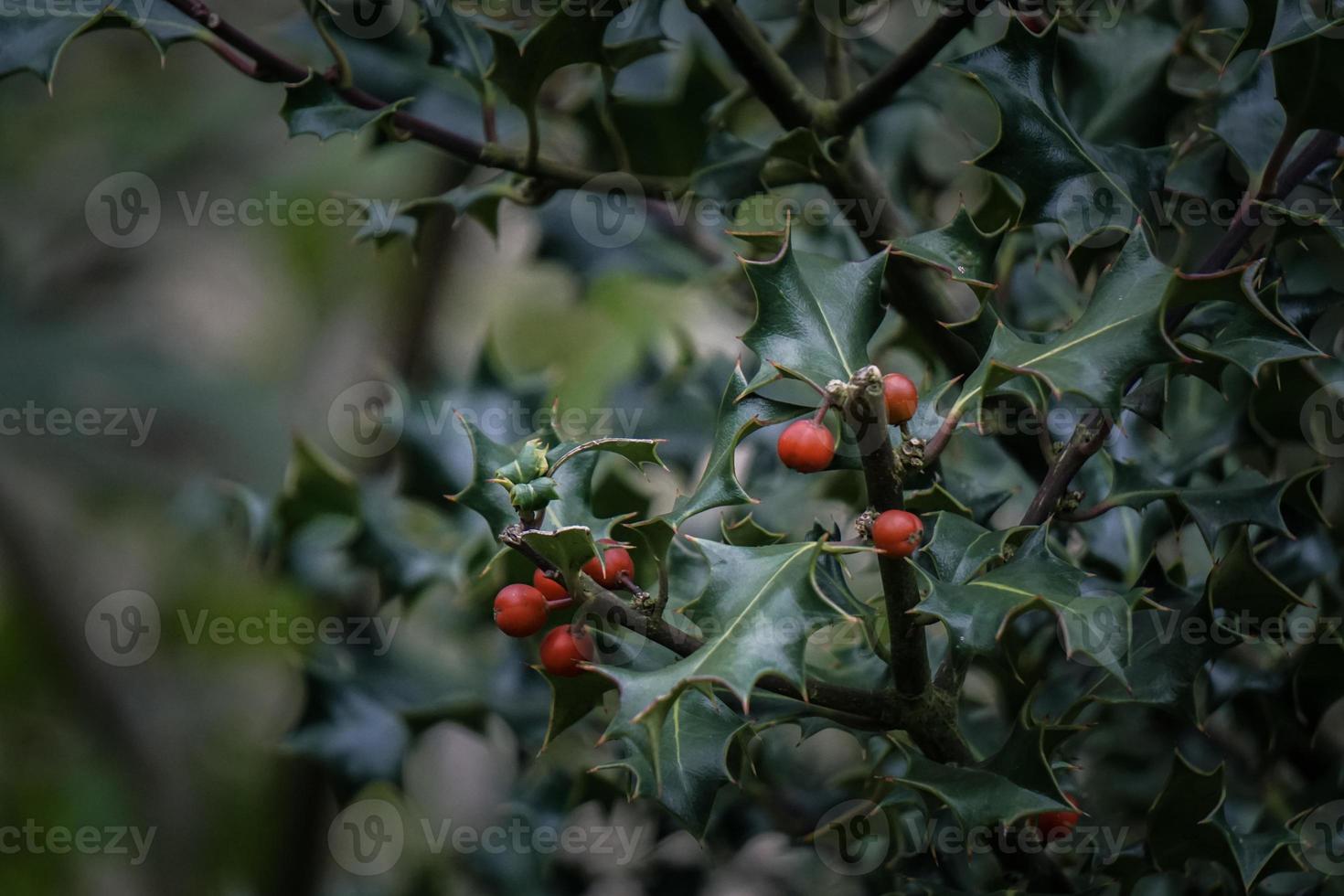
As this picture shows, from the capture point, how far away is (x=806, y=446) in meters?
0.51

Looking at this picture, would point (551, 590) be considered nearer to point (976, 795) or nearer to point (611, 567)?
point (611, 567)

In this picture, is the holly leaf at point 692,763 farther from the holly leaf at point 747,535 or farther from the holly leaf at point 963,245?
the holly leaf at point 963,245

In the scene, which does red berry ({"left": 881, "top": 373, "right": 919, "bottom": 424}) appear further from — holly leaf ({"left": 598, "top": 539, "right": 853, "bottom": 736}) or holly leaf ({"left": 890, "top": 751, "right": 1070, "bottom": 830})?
holly leaf ({"left": 890, "top": 751, "right": 1070, "bottom": 830})

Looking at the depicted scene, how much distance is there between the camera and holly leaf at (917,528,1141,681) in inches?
20.0

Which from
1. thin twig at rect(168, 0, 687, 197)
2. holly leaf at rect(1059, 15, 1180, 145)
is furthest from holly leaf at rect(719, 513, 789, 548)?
holly leaf at rect(1059, 15, 1180, 145)

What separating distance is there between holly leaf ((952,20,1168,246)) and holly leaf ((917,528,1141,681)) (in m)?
0.23

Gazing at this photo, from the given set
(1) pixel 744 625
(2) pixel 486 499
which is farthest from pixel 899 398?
(2) pixel 486 499

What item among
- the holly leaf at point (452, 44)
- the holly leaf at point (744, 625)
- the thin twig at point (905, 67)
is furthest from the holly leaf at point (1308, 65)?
the holly leaf at point (452, 44)

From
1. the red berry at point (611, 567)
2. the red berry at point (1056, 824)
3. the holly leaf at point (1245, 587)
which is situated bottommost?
the red berry at point (1056, 824)

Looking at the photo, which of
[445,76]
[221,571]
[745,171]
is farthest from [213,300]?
[745,171]

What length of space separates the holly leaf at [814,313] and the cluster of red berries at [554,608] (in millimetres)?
114

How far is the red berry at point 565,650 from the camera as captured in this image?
57 cm

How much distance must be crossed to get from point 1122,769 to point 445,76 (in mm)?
902

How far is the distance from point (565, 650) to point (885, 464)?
0.18 metres
